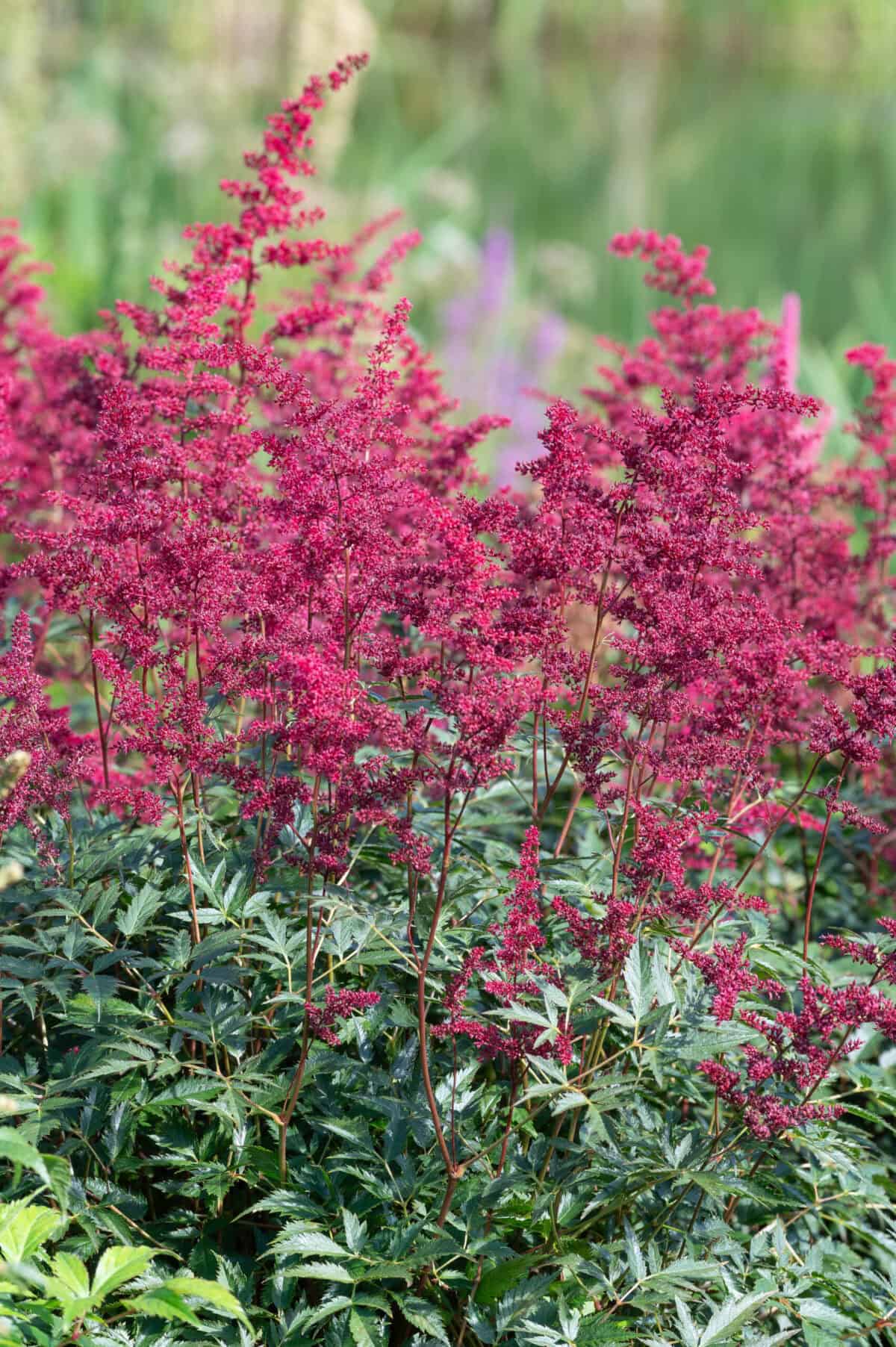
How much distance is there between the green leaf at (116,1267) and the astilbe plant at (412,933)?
65 millimetres

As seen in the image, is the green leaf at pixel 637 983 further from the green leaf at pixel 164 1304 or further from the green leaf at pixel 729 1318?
the green leaf at pixel 164 1304

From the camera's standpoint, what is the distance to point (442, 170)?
42.4 feet

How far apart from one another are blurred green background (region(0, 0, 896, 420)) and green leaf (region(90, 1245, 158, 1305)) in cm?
643

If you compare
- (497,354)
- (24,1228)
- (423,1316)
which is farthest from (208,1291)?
(497,354)

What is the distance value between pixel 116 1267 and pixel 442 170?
39.9 ft

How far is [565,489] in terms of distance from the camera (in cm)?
261

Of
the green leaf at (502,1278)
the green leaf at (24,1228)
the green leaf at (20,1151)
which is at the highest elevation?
the green leaf at (20,1151)

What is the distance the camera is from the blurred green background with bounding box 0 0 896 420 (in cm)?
995

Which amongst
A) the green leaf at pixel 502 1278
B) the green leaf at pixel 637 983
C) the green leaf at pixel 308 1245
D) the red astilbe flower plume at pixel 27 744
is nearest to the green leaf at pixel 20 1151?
the green leaf at pixel 308 1245

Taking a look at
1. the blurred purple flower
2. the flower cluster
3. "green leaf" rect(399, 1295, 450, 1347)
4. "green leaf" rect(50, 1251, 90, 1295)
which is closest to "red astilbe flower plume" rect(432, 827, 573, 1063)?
the flower cluster

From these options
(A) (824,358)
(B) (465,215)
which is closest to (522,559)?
(A) (824,358)

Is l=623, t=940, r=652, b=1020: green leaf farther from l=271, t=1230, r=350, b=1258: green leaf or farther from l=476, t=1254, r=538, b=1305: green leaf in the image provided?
l=271, t=1230, r=350, b=1258: green leaf

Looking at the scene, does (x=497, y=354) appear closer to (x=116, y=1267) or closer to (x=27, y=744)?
(x=27, y=744)

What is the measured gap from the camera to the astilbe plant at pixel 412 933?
237cm
